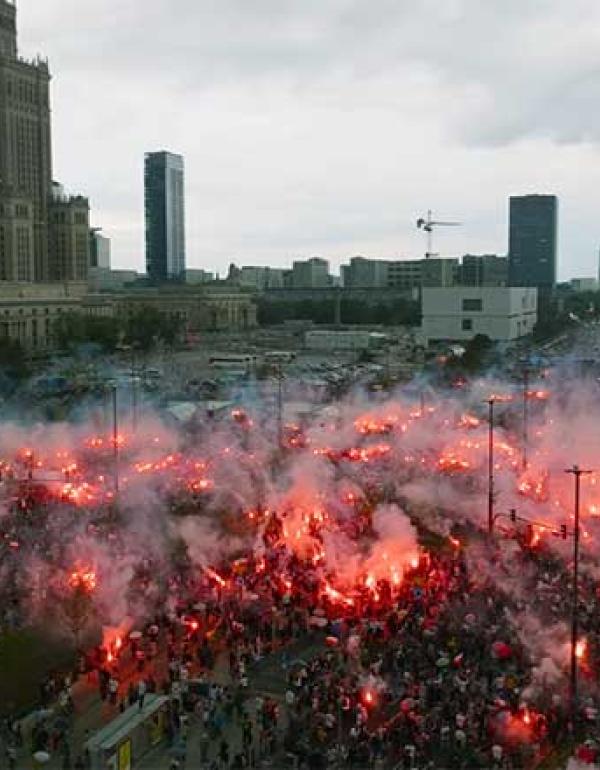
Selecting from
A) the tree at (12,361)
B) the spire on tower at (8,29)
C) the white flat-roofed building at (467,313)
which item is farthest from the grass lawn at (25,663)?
the spire on tower at (8,29)

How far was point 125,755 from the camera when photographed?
45.0 ft

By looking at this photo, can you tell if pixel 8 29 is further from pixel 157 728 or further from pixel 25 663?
pixel 157 728

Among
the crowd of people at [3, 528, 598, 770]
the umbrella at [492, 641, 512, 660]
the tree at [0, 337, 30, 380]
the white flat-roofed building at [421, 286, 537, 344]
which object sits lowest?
the crowd of people at [3, 528, 598, 770]

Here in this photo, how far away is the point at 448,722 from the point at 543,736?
4.46 feet

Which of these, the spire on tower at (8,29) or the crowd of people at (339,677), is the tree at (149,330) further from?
the crowd of people at (339,677)

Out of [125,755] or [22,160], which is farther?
[22,160]

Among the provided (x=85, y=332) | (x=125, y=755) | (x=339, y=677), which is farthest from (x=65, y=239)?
(x=125, y=755)

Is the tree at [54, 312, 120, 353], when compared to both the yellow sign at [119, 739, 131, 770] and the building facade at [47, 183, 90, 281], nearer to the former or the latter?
the building facade at [47, 183, 90, 281]

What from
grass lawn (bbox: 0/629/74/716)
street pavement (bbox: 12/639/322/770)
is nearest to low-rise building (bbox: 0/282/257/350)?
grass lawn (bbox: 0/629/74/716)

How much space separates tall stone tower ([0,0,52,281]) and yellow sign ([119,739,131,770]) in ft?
287

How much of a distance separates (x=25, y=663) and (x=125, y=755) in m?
4.89

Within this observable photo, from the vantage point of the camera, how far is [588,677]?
1641cm

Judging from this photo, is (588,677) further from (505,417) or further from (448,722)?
(505,417)

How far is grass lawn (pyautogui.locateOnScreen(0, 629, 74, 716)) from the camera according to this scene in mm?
16766
